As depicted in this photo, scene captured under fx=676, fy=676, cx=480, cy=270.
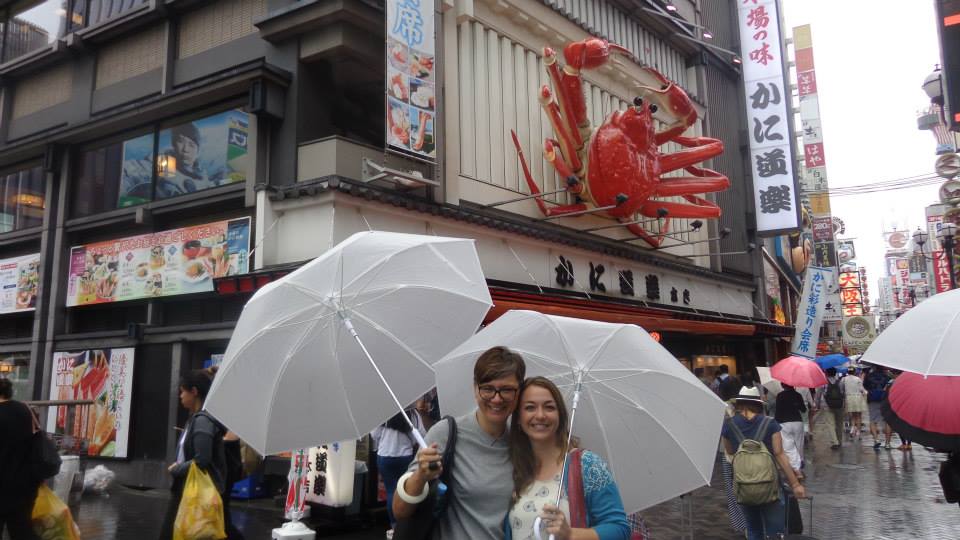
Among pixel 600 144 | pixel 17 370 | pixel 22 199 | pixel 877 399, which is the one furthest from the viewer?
pixel 877 399

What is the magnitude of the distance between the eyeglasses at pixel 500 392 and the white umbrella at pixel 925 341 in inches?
85.9

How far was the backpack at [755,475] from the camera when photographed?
5.99m

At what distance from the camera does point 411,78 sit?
10.7 meters

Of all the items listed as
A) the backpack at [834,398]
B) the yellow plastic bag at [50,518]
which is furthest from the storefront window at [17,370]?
the backpack at [834,398]

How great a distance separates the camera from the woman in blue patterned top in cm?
261

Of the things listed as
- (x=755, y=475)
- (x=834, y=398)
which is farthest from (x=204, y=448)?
(x=834, y=398)

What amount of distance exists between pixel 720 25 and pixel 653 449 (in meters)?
24.6

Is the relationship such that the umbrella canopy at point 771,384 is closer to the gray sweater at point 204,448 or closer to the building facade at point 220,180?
the building facade at point 220,180

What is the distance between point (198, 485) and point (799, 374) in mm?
9071

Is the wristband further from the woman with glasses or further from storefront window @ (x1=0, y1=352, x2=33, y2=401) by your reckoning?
storefront window @ (x1=0, y1=352, x2=33, y2=401)

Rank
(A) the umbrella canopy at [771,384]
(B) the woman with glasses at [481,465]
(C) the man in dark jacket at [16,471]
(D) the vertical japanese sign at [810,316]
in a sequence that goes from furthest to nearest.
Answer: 1. (D) the vertical japanese sign at [810,316]
2. (A) the umbrella canopy at [771,384]
3. (C) the man in dark jacket at [16,471]
4. (B) the woman with glasses at [481,465]

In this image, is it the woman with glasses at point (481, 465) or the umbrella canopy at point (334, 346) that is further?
the umbrella canopy at point (334, 346)

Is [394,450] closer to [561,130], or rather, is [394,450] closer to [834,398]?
[561,130]

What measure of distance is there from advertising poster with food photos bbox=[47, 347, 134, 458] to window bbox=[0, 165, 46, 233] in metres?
3.63
